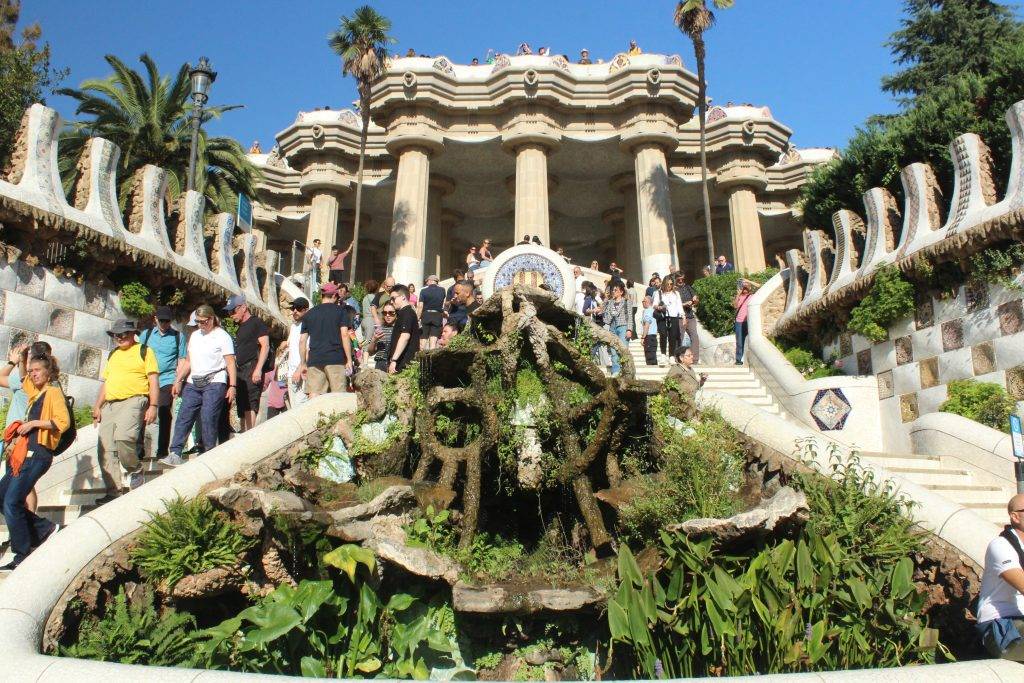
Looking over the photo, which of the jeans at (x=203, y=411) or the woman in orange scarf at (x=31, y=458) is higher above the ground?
the jeans at (x=203, y=411)

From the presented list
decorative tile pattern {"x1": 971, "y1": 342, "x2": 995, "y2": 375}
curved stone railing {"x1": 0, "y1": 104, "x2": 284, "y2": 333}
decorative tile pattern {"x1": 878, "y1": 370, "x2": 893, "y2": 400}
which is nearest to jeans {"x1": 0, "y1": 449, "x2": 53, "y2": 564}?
curved stone railing {"x1": 0, "y1": 104, "x2": 284, "y2": 333}

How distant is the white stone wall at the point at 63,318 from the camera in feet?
33.5

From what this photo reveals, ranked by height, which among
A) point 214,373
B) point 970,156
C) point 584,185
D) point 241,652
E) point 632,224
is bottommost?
point 241,652

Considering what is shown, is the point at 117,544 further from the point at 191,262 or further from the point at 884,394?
the point at 884,394

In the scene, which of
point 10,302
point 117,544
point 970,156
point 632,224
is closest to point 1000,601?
point 117,544

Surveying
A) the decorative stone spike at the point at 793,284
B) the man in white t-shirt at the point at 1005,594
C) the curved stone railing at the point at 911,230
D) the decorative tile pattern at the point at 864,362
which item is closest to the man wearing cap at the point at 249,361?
the man in white t-shirt at the point at 1005,594

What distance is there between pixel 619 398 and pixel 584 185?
32.2 m

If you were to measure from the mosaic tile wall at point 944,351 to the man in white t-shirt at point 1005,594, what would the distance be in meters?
6.41

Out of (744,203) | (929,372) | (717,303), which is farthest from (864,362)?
(744,203)

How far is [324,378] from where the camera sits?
30.9ft

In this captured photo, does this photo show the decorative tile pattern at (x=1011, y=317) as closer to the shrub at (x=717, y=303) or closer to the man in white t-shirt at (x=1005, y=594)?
the man in white t-shirt at (x=1005, y=594)

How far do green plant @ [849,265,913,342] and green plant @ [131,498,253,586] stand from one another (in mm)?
10534

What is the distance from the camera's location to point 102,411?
7.89 metres

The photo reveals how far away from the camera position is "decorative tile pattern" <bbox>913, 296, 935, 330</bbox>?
11.9 meters
